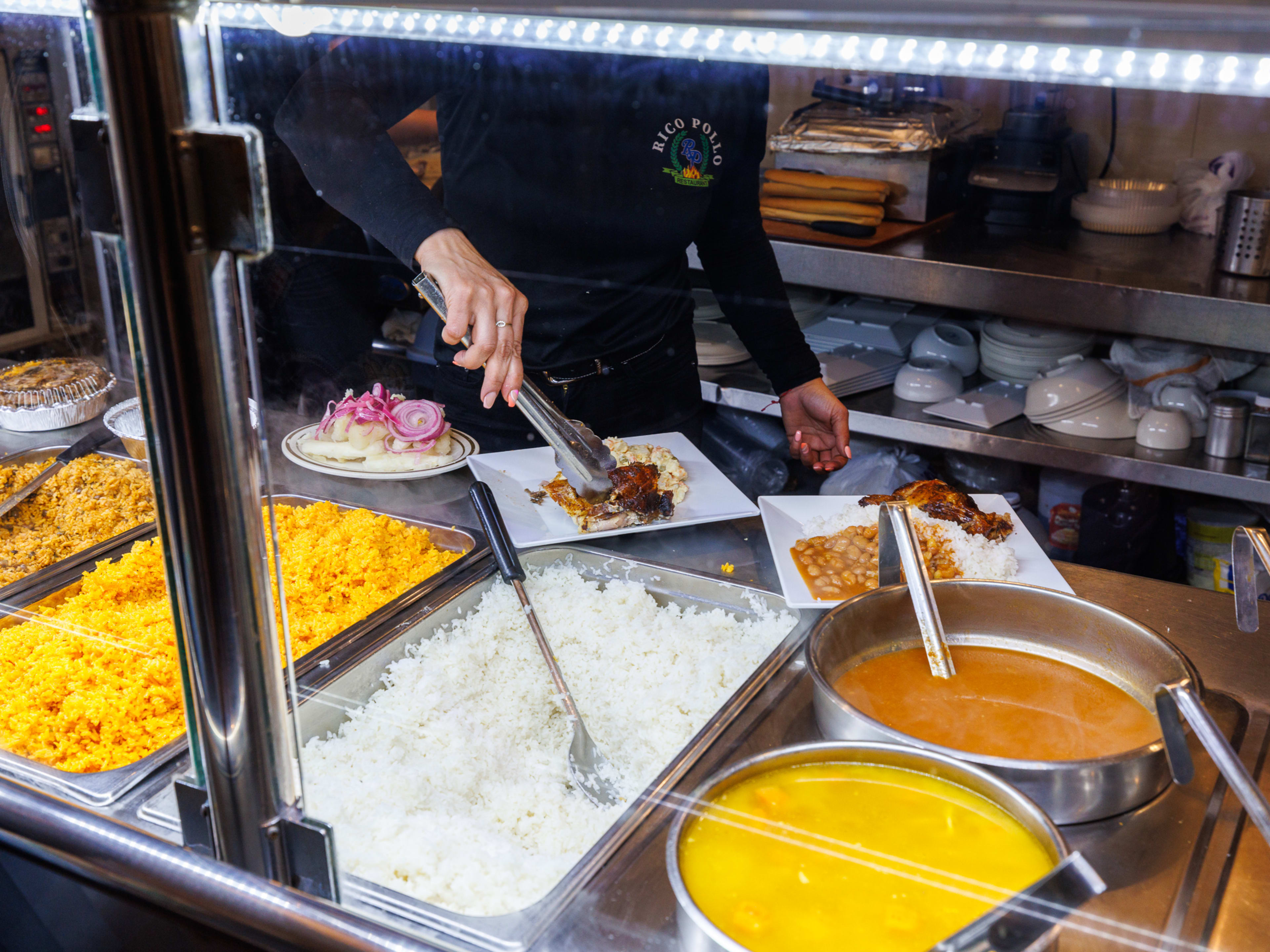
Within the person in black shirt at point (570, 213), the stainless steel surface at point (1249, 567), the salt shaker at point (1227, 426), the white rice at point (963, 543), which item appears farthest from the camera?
the salt shaker at point (1227, 426)

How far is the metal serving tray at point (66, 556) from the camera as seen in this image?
43.1 inches

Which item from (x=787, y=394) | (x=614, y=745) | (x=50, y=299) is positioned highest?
(x=50, y=299)

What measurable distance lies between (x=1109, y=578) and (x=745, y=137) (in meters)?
0.67

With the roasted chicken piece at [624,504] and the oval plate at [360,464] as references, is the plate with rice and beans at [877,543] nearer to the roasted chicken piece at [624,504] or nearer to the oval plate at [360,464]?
the roasted chicken piece at [624,504]

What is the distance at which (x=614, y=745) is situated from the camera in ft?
2.81

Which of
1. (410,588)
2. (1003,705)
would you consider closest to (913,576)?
(1003,705)

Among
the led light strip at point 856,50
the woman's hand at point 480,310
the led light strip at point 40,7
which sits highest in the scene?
the led light strip at point 40,7

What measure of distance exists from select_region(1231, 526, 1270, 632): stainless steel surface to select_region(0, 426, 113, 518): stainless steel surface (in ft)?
4.40

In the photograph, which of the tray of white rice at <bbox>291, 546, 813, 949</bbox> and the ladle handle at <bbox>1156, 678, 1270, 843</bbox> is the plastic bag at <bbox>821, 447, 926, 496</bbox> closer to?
the tray of white rice at <bbox>291, 546, 813, 949</bbox>

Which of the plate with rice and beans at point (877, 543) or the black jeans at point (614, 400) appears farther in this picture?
the black jeans at point (614, 400)

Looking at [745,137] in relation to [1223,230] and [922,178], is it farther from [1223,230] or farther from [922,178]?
[1223,230]

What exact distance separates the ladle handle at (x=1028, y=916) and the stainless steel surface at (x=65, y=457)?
1239mm

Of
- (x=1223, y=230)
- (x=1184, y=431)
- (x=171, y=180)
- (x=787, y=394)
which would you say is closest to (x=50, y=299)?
(x=171, y=180)

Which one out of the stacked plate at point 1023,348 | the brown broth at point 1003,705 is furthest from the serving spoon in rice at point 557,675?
the stacked plate at point 1023,348
